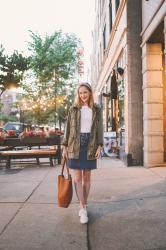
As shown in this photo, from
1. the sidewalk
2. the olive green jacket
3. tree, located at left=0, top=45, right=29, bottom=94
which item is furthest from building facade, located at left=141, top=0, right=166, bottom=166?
tree, located at left=0, top=45, right=29, bottom=94

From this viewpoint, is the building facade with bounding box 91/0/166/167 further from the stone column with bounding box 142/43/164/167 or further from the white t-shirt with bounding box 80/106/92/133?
the white t-shirt with bounding box 80/106/92/133

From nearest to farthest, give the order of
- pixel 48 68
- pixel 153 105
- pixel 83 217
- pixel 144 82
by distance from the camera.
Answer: pixel 83 217 → pixel 153 105 → pixel 144 82 → pixel 48 68

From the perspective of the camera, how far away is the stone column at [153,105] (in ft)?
30.8

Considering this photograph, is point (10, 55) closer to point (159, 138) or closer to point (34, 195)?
point (159, 138)

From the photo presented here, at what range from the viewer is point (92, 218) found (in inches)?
172

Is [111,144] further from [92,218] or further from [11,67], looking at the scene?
[11,67]

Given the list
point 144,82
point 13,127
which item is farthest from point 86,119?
point 13,127

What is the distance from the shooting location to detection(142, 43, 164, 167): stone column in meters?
9.39

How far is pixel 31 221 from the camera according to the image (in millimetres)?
4285

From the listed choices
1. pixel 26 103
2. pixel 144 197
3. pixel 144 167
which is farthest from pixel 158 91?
pixel 26 103

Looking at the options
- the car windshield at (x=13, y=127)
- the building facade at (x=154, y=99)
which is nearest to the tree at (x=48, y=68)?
the car windshield at (x=13, y=127)

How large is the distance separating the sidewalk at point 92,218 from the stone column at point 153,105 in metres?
2.28

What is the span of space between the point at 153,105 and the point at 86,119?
5.43 meters

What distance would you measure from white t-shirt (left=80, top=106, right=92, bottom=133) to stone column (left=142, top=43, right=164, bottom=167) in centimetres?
528
